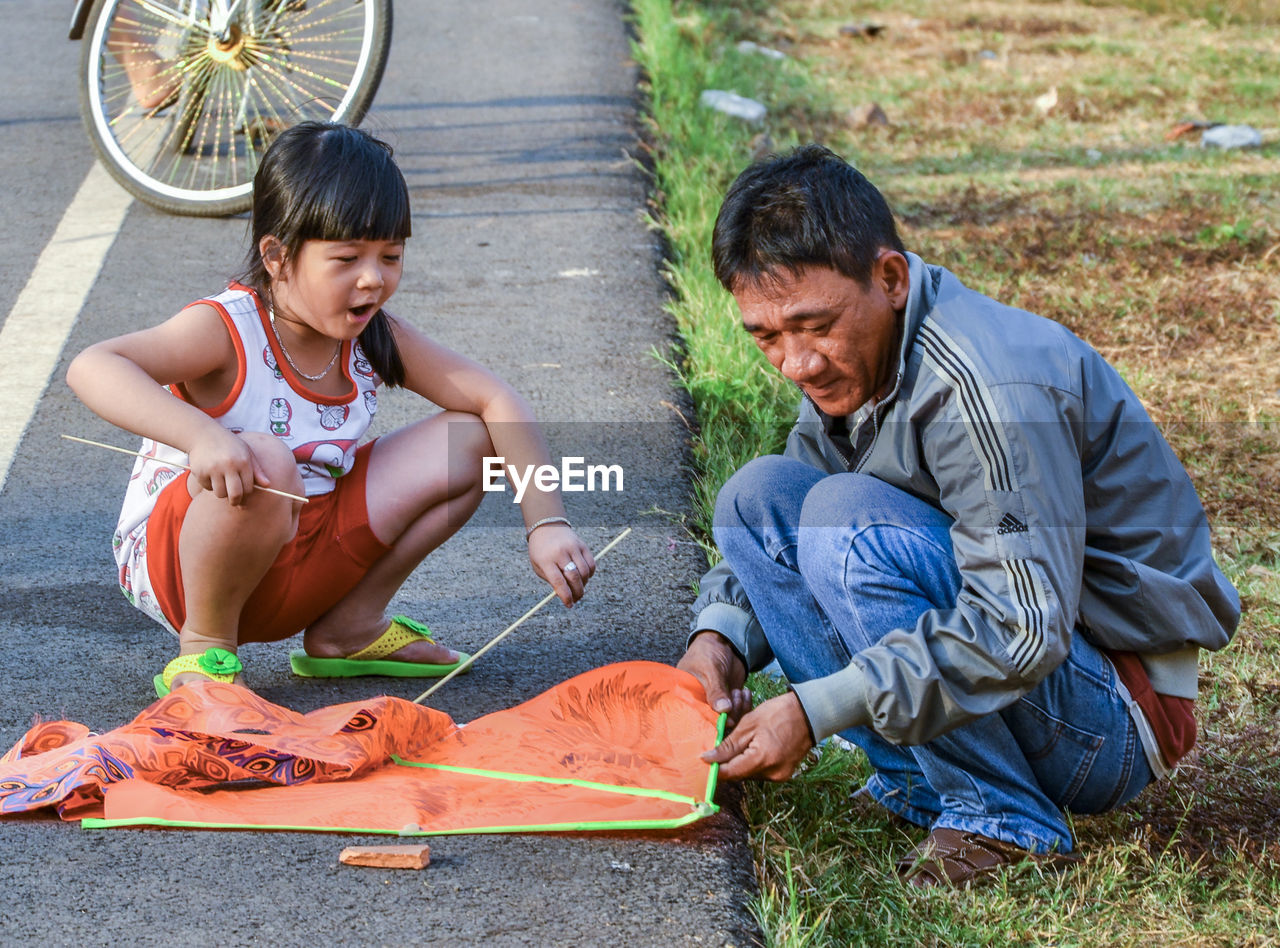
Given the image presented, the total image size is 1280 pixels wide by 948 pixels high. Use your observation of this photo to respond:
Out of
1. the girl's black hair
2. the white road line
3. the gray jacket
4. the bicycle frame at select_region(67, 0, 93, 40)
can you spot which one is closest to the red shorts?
the girl's black hair

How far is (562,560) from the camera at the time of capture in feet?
8.23

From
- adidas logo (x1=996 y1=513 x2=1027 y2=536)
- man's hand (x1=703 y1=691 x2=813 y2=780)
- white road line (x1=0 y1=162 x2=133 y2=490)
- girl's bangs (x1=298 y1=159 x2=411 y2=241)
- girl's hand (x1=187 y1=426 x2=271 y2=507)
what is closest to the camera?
adidas logo (x1=996 y1=513 x2=1027 y2=536)

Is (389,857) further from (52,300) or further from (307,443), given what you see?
(52,300)

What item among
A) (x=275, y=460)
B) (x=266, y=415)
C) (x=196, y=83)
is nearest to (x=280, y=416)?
(x=266, y=415)

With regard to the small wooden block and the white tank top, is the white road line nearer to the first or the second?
the white tank top

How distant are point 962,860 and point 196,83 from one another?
4220 millimetres

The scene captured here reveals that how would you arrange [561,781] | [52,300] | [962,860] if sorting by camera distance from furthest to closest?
1. [52,300]
2. [561,781]
3. [962,860]

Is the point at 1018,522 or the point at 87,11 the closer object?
the point at 1018,522

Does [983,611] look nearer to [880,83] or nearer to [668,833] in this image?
[668,833]

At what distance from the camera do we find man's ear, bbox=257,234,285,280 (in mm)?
2475

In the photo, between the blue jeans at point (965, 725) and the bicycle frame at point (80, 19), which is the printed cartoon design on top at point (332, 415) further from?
the bicycle frame at point (80, 19)

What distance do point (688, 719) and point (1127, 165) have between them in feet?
16.6

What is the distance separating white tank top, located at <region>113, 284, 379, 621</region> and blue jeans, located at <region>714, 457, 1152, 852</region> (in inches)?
35.5

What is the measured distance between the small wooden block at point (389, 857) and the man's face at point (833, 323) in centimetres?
84
